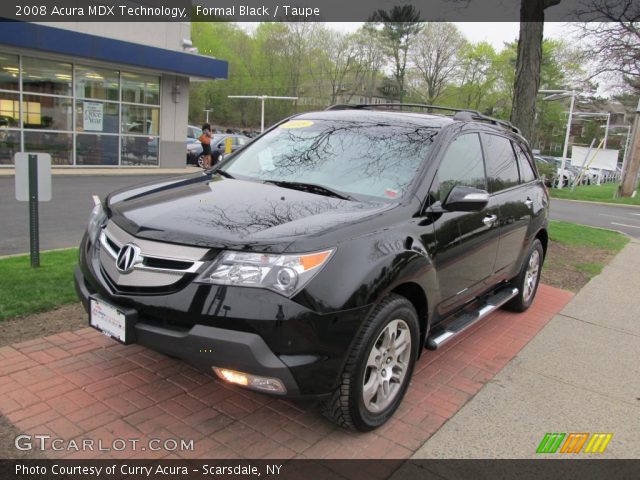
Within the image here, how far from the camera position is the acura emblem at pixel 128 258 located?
115 inches

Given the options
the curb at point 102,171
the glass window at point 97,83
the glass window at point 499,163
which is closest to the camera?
the glass window at point 499,163

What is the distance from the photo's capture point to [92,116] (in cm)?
1769

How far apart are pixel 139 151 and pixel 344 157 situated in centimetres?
1680

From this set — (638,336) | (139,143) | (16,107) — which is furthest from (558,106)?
(638,336)

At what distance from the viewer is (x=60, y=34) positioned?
1523cm

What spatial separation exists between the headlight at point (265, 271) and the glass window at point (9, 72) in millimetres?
15918

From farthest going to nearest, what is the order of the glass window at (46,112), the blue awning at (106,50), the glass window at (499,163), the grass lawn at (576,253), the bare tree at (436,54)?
1. the bare tree at (436,54)
2. the glass window at (46,112)
3. the blue awning at (106,50)
4. the grass lawn at (576,253)
5. the glass window at (499,163)

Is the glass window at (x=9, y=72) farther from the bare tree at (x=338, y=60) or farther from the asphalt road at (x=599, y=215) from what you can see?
the bare tree at (x=338, y=60)

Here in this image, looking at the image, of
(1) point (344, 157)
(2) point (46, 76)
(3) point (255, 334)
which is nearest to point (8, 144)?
(2) point (46, 76)

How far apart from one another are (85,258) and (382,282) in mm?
1827

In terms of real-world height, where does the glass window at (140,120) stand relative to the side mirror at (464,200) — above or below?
above

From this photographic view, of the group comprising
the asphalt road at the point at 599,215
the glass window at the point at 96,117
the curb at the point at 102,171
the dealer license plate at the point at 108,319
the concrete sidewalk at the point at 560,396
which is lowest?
the concrete sidewalk at the point at 560,396

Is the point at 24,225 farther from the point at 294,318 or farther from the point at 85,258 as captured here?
the point at 294,318
